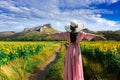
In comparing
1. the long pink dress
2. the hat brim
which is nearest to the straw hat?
the hat brim

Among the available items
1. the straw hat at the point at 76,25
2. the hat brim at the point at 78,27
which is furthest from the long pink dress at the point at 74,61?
the straw hat at the point at 76,25

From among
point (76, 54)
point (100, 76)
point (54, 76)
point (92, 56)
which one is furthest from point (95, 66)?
point (76, 54)

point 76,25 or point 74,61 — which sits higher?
point 76,25

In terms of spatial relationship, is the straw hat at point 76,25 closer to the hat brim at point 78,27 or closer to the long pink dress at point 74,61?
the hat brim at point 78,27

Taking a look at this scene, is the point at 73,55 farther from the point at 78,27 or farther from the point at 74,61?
the point at 78,27

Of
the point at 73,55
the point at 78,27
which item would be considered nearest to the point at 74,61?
the point at 73,55

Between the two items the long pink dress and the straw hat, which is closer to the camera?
the straw hat

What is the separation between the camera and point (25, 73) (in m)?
16.0

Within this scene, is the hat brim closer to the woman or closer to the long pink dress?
the woman

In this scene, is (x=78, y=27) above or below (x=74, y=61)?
above

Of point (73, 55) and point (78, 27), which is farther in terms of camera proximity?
point (73, 55)

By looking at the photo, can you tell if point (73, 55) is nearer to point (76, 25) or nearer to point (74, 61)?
point (74, 61)

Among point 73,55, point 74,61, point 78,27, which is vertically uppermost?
point 78,27

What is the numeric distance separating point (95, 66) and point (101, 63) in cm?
117
